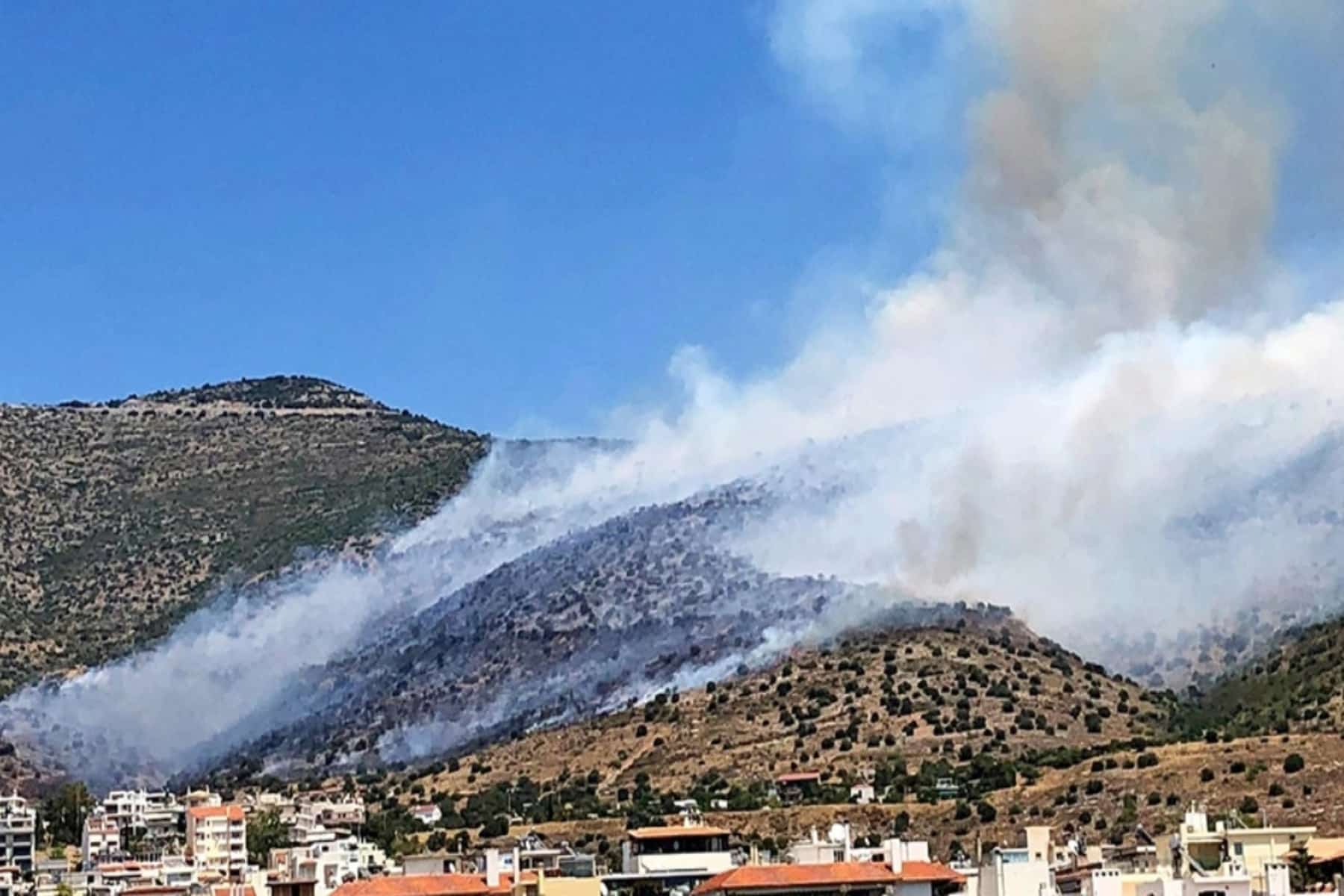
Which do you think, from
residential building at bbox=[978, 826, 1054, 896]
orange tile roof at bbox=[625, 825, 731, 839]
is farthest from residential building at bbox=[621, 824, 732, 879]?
residential building at bbox=[978, 826, 1054, 896]

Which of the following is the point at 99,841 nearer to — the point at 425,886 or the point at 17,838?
the point at 17,838

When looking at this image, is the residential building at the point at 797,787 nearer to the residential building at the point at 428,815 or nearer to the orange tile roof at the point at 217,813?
the residential building at the point at 428,815

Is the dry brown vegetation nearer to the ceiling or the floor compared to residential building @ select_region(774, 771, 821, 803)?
nearer to the ceiling

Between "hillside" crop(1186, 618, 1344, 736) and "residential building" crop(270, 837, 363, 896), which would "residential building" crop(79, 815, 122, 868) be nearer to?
"residential building" crop(270, 837, 363, 896)

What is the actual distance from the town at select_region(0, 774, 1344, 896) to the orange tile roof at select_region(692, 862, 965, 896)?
0.27ft

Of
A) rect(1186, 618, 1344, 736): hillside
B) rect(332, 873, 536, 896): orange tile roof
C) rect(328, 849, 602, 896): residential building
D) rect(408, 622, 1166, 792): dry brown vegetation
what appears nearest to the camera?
rect(332, 873, 536, 896): orange tile roof

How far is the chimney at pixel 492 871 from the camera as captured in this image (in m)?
85.4

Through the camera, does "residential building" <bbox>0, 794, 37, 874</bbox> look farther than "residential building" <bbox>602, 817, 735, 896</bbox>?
Yes

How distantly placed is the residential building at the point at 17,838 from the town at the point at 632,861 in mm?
126

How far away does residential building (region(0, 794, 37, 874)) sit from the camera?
140m

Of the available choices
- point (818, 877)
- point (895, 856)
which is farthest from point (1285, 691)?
point (818, 877)

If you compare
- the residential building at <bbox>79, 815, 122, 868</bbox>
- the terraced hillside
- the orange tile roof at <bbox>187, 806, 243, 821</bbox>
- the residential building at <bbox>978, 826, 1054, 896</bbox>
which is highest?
the terraced hillside

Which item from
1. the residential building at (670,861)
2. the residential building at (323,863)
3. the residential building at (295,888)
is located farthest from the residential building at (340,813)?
the residential building at (670,861)

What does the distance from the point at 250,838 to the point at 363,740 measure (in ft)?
194
